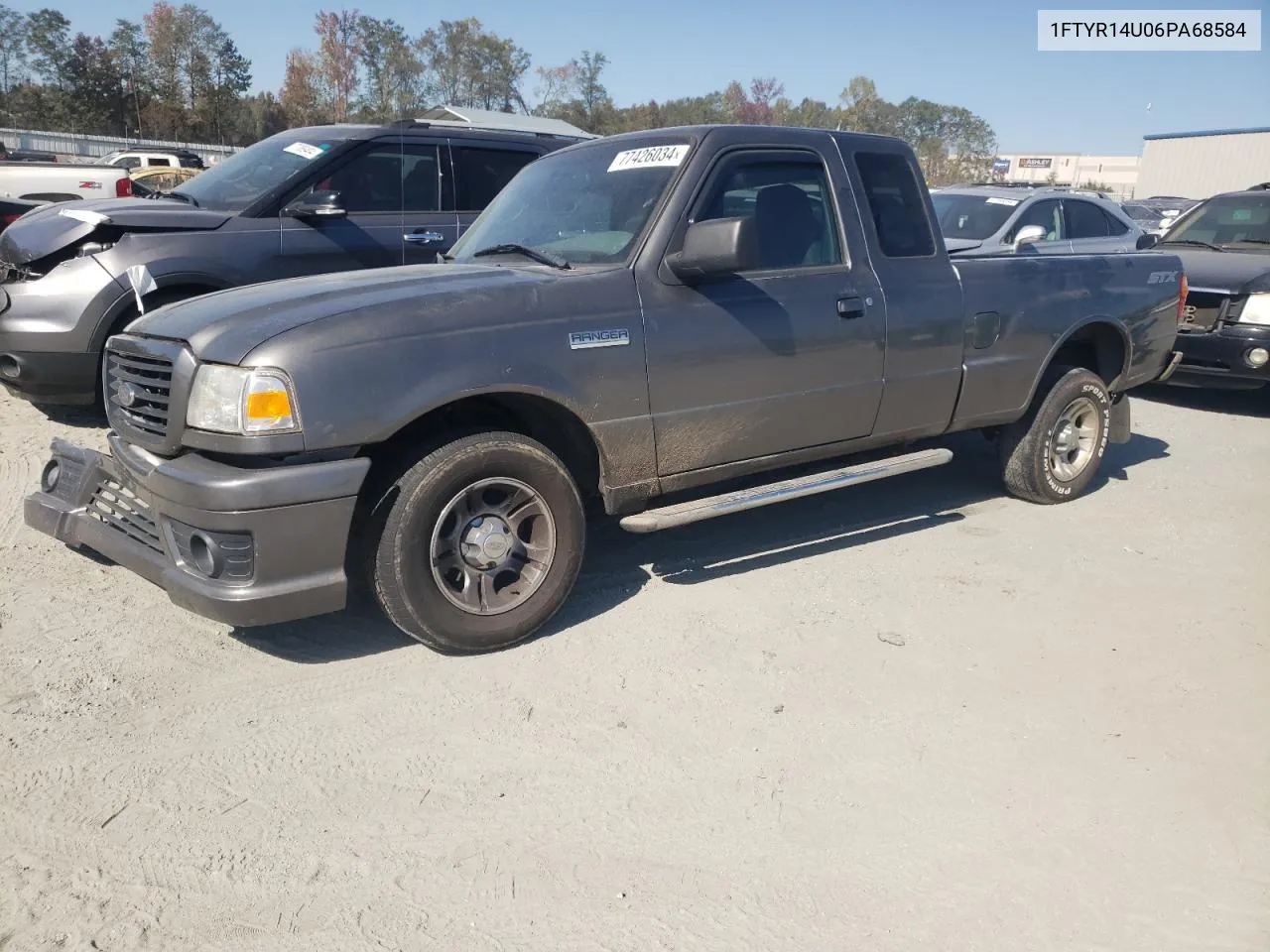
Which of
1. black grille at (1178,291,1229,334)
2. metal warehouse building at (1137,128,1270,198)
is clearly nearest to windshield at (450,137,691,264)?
black grille at (1178,291,1229,334)

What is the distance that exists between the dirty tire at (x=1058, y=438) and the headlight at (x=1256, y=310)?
3570 millimetres

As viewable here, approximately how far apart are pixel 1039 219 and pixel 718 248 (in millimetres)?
7699

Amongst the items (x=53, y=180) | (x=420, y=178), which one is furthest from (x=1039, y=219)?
(x=53, y=180)

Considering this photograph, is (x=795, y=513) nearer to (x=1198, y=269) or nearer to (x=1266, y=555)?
(x=1266, y=555)

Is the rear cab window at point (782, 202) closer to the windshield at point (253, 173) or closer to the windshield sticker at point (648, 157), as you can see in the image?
the windshield sticker at point (648, 157)

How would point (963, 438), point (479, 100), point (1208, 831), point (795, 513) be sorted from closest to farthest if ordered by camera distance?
point (1208, 831) < point (795, 513) < point (963, 438) < point (479, 100)

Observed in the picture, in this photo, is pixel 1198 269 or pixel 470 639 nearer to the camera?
pixel 470 639

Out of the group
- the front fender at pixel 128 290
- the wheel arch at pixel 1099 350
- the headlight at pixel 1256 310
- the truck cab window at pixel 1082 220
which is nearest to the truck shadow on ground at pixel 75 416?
the front fender at pixel 128 290

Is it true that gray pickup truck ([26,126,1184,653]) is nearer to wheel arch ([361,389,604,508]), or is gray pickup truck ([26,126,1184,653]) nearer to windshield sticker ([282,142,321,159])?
wheel arch ([361,389,604,508])

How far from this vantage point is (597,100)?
79188mm

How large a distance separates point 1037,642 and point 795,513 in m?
1.76

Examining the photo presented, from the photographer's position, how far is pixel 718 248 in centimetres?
385

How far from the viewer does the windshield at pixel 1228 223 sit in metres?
9.99

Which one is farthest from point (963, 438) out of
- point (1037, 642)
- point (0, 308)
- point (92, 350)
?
point (0, 308)
